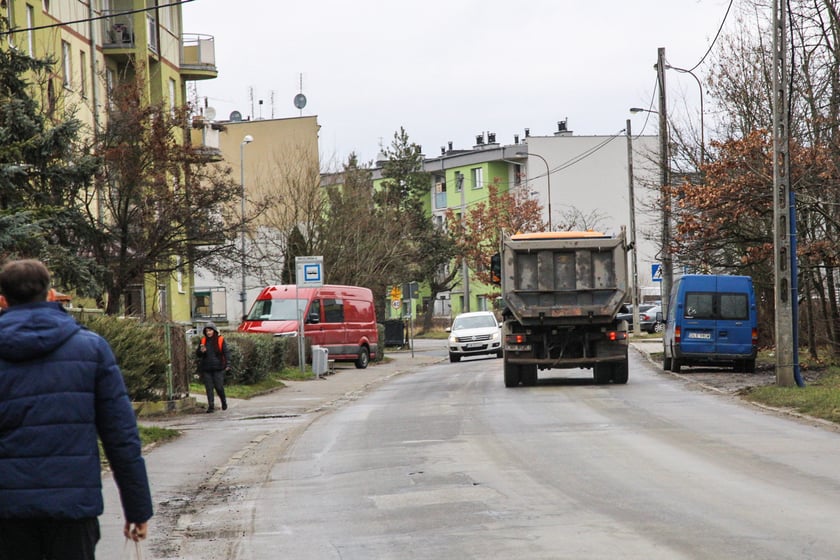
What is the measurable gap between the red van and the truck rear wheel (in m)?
12.0

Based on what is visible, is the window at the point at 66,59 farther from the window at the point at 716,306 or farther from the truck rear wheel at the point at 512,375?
the window at the point at 716,306

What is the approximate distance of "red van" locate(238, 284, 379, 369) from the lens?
3947 cm

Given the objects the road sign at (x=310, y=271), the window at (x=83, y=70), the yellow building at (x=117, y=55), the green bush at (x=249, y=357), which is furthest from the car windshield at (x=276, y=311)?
the window at (x=83, y=70)

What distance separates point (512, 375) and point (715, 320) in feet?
20.8

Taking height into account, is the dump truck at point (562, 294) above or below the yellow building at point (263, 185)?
below

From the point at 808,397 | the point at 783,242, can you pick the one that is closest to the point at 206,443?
the point at 808,397

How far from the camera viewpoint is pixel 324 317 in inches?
1591

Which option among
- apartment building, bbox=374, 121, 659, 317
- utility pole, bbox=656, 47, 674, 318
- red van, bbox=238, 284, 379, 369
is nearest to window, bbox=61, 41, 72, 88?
red van, bbox=238, 284, 379, 369

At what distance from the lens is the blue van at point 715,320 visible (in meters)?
31.4

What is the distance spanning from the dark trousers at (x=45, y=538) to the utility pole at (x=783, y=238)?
66.0 ft

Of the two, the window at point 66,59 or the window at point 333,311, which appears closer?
the window at point 66,59

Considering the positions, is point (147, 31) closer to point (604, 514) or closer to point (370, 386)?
point (370, 386)

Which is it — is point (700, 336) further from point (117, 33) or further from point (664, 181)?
point (117, 33)

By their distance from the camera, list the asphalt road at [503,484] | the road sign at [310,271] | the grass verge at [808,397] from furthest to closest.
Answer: the road sign at [310,271] → the grass verge at [808,397] → the asphalt road at [503,484]
